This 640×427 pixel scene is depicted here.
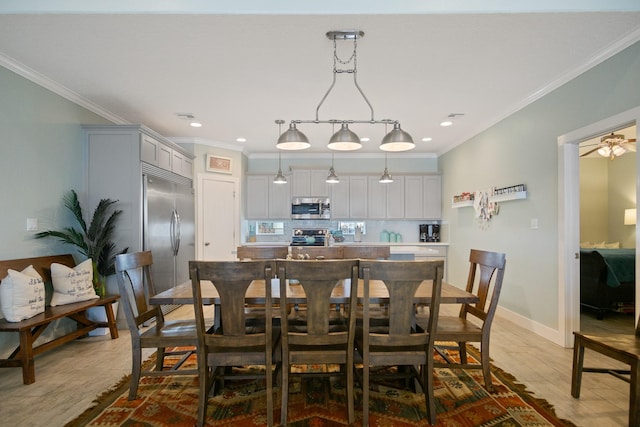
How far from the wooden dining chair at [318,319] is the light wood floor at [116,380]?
1366 mm

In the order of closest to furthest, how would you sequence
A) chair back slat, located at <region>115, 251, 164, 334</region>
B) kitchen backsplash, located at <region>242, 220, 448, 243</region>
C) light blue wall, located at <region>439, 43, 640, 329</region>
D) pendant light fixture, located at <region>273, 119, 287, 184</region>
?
chair back slat, located at <region>115, 251, 164, 334</region>, light blue wall, located at <region>439, 43, 640, 329</region>, pendant light fixture, located at <region>273, 119, 287, 184</region>, kitchen backsplash, located at <region>242, 220, 448, 243</region>

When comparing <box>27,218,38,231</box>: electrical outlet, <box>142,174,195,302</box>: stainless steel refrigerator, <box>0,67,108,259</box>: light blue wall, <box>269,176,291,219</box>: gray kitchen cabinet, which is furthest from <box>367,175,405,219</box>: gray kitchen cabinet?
<box>27,218,38,231</box>: electrical outlet

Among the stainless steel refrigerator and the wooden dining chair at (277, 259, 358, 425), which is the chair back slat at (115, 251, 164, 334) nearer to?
the wooden dining chair at (277, 259, 358, 425)

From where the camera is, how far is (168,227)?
4500 mm

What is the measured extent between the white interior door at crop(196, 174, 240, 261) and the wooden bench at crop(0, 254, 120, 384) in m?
2.24

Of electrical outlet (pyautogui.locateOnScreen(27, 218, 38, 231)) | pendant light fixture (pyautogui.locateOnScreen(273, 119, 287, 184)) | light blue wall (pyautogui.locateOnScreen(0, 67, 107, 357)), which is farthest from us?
pendant light fixture (pyautogui.locateOnScreen(273, 119, 287, 184))

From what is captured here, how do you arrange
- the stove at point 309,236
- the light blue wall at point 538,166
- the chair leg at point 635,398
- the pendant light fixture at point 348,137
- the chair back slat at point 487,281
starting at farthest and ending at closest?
the stove at point 309,236, the light blue wall at point 538,166, the pendant light fixture at point 348,137, the chair back slat at point 487,281, the chair leg at point 635,398

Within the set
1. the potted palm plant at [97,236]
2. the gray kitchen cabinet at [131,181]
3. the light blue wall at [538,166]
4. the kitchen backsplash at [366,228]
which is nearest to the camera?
the light blue wall at [538,166]

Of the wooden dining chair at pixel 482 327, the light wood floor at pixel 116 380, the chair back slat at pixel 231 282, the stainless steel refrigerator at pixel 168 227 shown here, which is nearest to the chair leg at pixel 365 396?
the wooden dining chair at pixel 482 327

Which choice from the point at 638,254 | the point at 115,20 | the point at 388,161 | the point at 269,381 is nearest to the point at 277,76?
the point at 115,20

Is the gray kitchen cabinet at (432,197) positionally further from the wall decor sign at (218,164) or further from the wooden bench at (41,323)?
the wooden bench at (41,323)

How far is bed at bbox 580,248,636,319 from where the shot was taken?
13.1 feet

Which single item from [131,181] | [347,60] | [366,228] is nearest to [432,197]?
[366,228]

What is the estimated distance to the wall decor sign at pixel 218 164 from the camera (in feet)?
19.1
